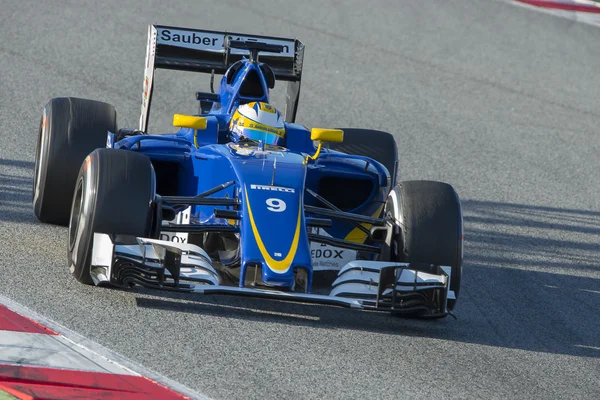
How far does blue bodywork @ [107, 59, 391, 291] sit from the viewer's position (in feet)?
21.8

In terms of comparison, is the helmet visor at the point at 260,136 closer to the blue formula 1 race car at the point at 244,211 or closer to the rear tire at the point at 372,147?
the blue formula 1 race car at the point at 244,211

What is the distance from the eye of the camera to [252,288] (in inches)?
254

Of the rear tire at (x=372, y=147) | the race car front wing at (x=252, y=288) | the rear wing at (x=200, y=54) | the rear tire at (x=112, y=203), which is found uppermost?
the rear wing at (x=200, y=54)

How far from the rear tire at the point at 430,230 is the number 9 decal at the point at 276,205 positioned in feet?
2.49

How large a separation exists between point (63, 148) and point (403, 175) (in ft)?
15.1

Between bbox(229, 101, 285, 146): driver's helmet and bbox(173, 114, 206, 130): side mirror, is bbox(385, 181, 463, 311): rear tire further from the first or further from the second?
bbox(173, 114, 206, 130): side mirror

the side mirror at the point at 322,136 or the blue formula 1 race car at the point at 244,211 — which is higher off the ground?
the side mirror at the point at 322,136

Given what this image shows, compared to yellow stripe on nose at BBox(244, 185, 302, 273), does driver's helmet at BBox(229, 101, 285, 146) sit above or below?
above

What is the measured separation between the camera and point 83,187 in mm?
6859

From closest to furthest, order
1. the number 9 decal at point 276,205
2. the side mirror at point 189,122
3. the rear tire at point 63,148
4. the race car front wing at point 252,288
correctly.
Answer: the race car front wing at point 252,288, the number 9 decal at point 276,205, the side mirror at point 189,122, the rear tire at point 63,148

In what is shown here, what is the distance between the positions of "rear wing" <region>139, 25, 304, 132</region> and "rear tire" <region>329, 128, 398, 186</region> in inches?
30.3

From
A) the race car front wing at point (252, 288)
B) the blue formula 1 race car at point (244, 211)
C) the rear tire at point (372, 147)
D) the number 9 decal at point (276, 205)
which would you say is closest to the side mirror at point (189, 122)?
the blue formula 1 race car at point (244, 211)

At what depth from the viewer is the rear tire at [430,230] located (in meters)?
6.91

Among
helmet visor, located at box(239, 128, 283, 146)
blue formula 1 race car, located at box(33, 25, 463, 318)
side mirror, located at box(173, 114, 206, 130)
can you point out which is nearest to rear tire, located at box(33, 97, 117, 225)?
blue formula 1 race car, located at box(33, 25, 463, 318)
